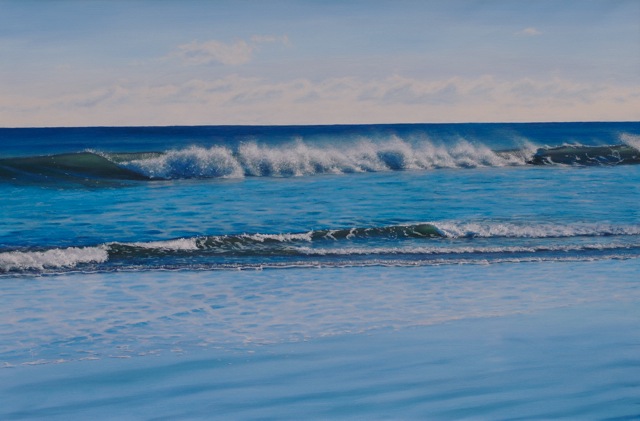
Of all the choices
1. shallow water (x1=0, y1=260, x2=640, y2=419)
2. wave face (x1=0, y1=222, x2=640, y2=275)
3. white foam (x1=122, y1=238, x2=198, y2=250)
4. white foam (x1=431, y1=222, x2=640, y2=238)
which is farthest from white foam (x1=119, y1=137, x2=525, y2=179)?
shallow water (x1=0, y1=260, x2=640, y2=419)

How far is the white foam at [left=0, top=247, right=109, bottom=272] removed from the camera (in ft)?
29.5

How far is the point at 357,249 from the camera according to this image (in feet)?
34.3

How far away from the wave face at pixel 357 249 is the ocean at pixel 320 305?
5cm

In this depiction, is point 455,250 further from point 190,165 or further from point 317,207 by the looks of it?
point 190,165

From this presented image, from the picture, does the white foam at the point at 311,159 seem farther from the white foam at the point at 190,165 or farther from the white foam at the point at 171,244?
the white foam at the point at 171,244

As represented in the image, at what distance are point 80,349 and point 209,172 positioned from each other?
1743cm

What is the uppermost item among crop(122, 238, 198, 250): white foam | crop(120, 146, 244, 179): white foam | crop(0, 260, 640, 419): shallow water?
crop(120, 146, 244, 179): white foam

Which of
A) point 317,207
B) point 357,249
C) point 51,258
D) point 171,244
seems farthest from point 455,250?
point 317,207

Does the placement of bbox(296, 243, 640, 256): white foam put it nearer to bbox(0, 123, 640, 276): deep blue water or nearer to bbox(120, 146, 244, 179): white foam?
bbox(0, 123, 640, 276): deep blue water

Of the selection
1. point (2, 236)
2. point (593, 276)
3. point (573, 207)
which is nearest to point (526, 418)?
point (593, 276)

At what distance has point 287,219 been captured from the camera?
13539 millimetres

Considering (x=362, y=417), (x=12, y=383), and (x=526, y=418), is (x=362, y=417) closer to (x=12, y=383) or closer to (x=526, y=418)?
(x=526, y=418)

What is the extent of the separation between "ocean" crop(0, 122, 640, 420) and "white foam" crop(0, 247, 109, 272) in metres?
0.04

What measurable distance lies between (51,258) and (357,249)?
3.81m
